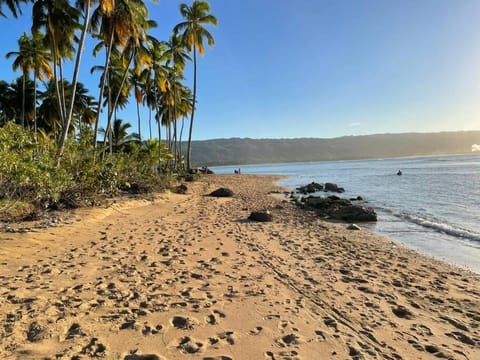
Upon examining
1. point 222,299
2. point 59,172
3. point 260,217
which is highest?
point 59,172

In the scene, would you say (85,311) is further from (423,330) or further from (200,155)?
(200,155)

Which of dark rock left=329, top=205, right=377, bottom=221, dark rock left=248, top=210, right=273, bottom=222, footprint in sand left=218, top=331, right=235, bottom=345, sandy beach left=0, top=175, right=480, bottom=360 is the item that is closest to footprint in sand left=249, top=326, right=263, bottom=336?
sandy beach left=0, top=175, right=480, bottom=360

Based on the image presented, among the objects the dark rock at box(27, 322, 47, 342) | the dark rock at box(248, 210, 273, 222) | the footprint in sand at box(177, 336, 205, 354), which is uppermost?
the dark rock at box(27, 322, 47, 342)

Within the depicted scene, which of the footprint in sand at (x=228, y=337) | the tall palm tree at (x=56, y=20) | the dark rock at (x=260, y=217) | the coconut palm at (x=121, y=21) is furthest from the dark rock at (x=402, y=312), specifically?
the coconut palm at (x=121, y=21)

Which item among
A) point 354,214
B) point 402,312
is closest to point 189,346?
point 402,312

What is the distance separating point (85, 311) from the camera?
13.6ft

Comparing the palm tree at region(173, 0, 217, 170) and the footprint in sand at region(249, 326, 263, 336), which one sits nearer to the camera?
the footprint in sand at region(249, 326, 263, 336)

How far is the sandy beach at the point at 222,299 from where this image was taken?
11.7 feet

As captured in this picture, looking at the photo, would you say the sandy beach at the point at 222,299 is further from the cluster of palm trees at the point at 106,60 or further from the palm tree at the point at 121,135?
the palm tree at the point at 121,135

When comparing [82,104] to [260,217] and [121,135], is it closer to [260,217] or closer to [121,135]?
[121,135]

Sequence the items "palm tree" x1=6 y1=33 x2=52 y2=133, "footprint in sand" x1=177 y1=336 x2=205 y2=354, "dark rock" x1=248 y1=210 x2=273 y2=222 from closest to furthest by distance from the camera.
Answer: "footprint in sand" x1=177 y1=336 x2=205 y2=354 < "dark rock" x1=248 y1=210 x2=273 y2=222 < "palm tree" x1=6 y1=33 x2=52 y2=133

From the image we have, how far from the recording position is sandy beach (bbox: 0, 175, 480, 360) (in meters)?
3.56

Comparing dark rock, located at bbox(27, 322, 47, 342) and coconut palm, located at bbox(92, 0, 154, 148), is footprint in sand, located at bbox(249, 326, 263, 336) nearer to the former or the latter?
dark rock, located at bbox(27, 322, 47, 342)

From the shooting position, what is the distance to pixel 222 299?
4.82 metres
